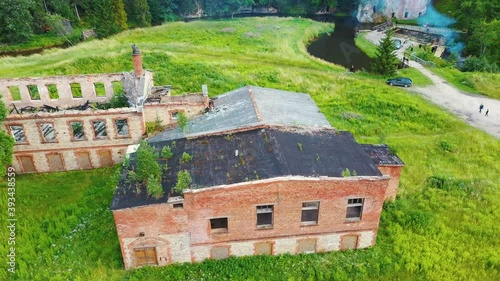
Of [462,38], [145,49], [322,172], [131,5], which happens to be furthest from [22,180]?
[462,38]

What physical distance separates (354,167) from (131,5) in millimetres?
73221

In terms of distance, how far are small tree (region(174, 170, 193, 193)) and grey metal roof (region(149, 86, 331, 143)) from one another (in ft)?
17.2

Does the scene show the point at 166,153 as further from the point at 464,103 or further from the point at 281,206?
the point at 464,103

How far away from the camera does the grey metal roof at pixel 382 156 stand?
25753mm

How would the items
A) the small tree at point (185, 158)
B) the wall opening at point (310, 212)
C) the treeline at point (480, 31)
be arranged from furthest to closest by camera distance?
1. the treeline at point (480, 31)
2. the small tree at point (185, 158)
3. the wall opening at point (310, 212)

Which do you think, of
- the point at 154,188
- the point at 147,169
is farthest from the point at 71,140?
the point at 154,188

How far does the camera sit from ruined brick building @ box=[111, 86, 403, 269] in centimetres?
2095

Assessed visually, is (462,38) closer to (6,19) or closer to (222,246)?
(222,246)

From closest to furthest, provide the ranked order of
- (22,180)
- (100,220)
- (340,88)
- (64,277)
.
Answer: (64,277)
(100,220)
(22,180)
(340,88)

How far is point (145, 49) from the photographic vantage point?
58.7 metres

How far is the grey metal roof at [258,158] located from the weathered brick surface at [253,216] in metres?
0.58

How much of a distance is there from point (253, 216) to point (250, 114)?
26.4ft

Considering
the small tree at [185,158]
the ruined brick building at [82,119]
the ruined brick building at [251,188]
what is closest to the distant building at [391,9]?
the ruined brick building at [251,188]

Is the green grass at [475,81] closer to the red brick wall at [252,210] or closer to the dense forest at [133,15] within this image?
the dense forest at [133,15]
